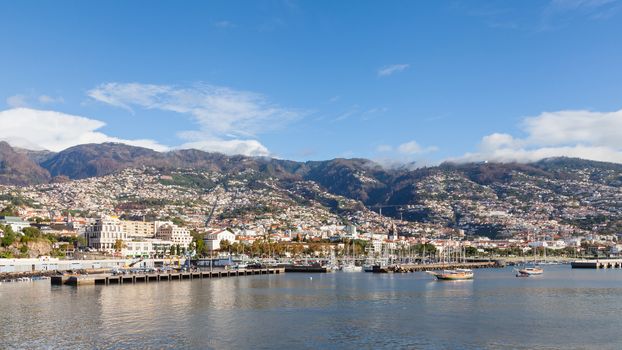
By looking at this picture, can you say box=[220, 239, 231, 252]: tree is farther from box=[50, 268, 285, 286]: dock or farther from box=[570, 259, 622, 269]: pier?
box=[570, 259, 622, 269]: pier

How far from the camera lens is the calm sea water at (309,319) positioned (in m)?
32.9

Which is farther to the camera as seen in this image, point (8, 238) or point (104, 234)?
point (104, 234)

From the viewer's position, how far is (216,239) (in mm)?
155250

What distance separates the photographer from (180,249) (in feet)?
461

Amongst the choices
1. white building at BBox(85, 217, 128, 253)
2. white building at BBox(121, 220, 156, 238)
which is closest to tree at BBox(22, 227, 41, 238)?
white building at BBox(85, 217, 128, 253)

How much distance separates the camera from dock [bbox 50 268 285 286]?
72500 mm

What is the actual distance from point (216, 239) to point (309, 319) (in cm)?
11654

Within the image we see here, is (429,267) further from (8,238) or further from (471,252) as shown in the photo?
(8,238)

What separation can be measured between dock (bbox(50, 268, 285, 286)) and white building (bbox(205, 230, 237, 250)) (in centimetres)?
4777

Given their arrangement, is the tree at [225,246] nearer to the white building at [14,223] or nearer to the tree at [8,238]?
the white building at [14,223]

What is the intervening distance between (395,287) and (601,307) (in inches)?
971

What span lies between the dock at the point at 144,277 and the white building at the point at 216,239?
47775 millimetres

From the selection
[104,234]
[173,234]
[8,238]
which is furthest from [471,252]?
[8,238]

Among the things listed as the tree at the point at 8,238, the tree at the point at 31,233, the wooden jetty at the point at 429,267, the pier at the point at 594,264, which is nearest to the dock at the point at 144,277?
the wooden jetty at the point at 429,267
